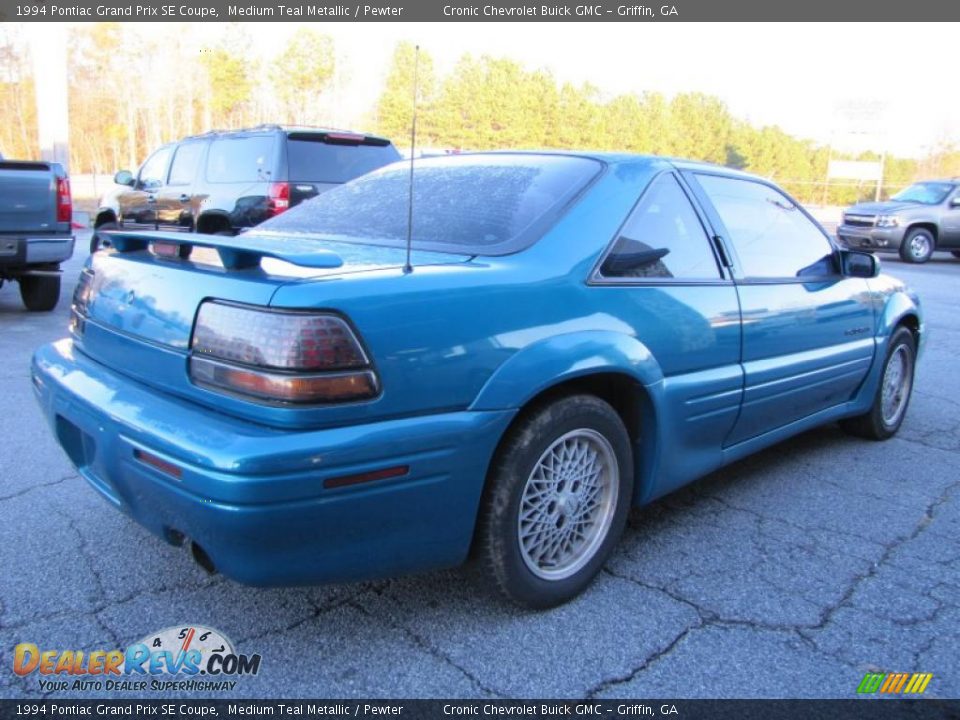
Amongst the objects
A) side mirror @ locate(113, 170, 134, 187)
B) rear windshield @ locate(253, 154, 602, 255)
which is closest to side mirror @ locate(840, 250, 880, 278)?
rear windshield @ locate(253, 154, 602, 255)

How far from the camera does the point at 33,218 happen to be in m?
6.87

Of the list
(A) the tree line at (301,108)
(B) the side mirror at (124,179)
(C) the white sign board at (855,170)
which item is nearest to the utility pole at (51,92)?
(B) the side mirror at (124,179)

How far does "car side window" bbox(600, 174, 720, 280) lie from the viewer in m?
2.67

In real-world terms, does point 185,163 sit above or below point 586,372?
above

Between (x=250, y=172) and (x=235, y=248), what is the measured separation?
6189 millimetres

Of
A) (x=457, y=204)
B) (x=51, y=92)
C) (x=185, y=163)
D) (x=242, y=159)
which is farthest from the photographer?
(x=51, y=92)

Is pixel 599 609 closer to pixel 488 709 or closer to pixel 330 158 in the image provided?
pixel 488 709

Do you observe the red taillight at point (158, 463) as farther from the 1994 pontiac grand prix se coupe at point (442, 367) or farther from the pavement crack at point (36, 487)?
the pavement crack at point (36, 487)

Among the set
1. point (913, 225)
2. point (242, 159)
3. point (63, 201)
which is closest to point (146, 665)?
point (63, 201)

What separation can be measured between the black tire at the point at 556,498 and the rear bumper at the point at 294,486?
4.1 inches

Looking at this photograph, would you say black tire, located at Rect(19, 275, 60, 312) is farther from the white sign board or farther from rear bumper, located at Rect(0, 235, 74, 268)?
the white sign board

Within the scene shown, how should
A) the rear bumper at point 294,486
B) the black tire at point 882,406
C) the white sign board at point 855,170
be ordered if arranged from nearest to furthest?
1. the rear bumper at point 294,486
2. the black tire at point 882,406
3. the white sign board at point 855,170

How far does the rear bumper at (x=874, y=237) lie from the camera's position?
1612 centimetres

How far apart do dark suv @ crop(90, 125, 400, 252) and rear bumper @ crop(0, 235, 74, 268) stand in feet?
1.22
